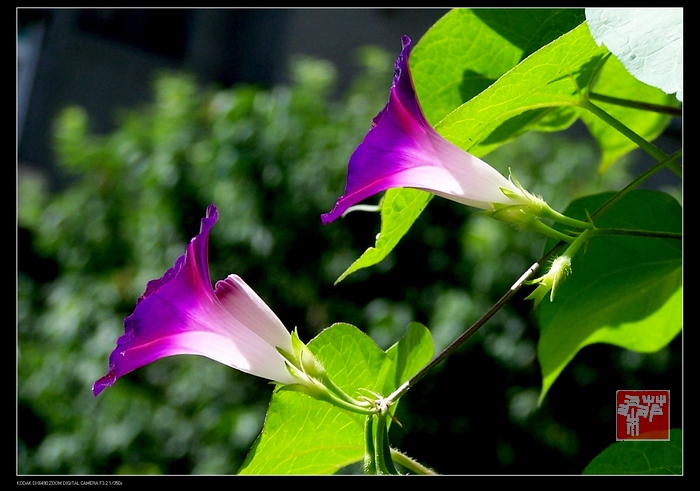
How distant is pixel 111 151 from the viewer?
2.62 m

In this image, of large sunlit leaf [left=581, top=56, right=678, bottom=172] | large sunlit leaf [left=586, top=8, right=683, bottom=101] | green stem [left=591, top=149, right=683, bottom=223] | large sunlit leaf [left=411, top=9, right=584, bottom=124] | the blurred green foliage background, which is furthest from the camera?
the blurred green foliage background

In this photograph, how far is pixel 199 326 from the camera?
1.69 feet

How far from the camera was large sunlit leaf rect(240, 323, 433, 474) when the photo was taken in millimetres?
606

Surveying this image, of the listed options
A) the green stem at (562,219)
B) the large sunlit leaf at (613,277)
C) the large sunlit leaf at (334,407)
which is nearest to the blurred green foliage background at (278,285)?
the large sunlit leaf at (613,277)

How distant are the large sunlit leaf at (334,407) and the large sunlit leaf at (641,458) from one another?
6.3 inches

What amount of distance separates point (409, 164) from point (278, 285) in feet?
5.92

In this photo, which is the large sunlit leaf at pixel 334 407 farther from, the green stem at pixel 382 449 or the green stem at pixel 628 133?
the green stem at pixel 628 133

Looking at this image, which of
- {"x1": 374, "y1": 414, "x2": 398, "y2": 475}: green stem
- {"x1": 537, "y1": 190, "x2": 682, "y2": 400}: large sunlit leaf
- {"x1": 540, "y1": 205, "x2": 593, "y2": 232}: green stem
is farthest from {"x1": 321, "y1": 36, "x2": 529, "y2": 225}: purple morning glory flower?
{"x1": 537, "y1": 190, "x2": 682, "y2": 400}: large sunlit leaf

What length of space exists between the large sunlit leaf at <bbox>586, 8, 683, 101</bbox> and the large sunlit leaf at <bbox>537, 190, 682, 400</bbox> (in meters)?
0.27

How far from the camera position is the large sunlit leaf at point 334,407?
1.99 ft

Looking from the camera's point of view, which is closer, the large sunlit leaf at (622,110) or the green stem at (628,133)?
the green stem at (628,133)

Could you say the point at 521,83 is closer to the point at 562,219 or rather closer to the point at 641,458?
the point at 562,219

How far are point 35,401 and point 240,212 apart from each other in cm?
101

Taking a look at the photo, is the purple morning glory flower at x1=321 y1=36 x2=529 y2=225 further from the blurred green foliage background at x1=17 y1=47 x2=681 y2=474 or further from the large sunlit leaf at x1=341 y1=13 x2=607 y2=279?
the blurred green foliage background at x1=17 y1=47 x2=681 y2=474
